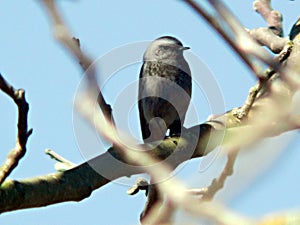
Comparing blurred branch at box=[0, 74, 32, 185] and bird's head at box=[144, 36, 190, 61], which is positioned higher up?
blurred branch at box=[0, 74, 32, 185]

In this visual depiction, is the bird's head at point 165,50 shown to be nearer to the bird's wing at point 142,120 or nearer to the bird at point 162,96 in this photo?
the bird at point 162,96

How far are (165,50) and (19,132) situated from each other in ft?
14.2

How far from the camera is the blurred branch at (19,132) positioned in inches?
70.5

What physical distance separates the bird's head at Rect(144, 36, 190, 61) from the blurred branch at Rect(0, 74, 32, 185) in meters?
4.09

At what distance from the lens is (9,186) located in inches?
83.5

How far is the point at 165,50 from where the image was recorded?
6207 mm

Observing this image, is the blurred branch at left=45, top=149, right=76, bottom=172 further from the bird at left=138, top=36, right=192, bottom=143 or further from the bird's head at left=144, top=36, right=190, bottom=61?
the bird's head at left=144, top=36, right=190, bottom=61

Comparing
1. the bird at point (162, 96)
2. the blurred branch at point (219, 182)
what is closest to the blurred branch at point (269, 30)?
the bird at point (162, 96)

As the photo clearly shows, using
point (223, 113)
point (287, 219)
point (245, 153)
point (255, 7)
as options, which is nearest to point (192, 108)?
point (255, 7)

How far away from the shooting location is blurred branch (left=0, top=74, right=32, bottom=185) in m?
1.79

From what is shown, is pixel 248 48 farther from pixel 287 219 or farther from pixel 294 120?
pixel 287 219

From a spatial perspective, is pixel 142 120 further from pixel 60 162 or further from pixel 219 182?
pixel 219 182

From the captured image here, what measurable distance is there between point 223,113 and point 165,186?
96.4 inches

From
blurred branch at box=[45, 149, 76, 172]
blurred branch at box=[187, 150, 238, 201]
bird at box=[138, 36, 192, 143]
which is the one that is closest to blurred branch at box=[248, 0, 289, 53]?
Result: bird at box=[138, 36, 192, 143]
